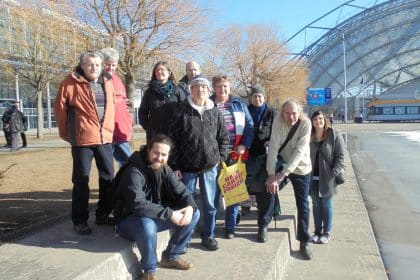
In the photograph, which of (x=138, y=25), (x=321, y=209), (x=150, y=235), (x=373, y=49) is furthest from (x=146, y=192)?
(x=373, y=49)

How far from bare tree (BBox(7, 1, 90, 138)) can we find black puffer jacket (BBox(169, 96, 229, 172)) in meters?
10.4

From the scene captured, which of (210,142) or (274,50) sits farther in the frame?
(274,50)

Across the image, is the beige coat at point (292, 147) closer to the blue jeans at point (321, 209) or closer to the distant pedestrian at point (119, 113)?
the blue jeans at point (321, 209)

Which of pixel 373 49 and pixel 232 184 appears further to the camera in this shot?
pixel 373 49

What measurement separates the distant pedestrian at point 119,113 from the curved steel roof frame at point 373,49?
3112 inches

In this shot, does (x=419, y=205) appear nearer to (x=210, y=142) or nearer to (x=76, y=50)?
(x=210, y=142)

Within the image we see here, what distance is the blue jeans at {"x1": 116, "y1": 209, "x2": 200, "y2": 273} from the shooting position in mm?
3457

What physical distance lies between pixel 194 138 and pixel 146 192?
27.8 inches

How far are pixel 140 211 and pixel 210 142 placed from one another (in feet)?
3.37

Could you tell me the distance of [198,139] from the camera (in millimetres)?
4086

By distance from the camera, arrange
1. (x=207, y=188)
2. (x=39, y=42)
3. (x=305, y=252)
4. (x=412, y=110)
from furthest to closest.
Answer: (x=412, y=110), (x=39, y=42), (x=305, y=252), (x=207, y=188)

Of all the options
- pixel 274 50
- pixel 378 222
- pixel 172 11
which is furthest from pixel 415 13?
pixel 378 222

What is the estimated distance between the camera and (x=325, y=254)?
4.93 metres

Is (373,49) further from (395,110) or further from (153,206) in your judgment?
(153,206)
